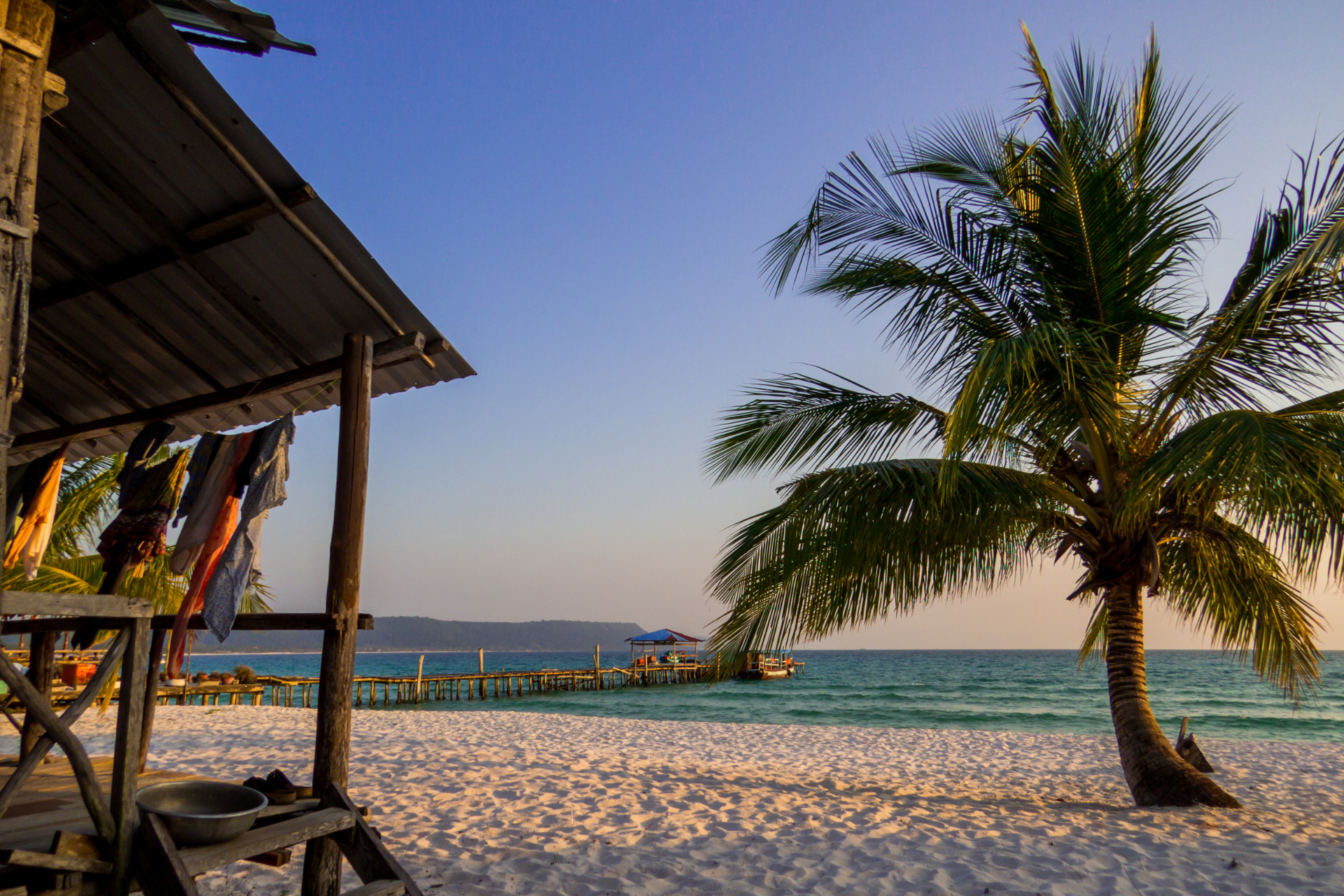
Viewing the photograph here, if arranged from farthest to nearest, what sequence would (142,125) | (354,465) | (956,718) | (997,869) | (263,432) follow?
(956,718)
(997,869)
(263,432)
(354,465)
(142,125)

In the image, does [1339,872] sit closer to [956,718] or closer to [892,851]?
[892,851]

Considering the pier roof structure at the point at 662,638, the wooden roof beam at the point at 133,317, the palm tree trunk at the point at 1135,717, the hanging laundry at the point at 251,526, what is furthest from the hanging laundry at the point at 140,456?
the pier roof structure at the point at 662,638

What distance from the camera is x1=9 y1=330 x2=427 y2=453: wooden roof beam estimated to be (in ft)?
13.4

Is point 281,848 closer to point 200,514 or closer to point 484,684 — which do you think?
point 200,514

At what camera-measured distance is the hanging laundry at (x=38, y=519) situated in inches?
195

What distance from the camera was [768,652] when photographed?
6.73m

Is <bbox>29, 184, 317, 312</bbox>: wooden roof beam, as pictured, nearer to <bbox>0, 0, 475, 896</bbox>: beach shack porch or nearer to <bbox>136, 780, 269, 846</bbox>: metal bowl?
<bbox>0, 0, 475, 896</bbox>: beach shack porch

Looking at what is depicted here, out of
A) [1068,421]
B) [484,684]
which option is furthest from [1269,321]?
[484,684]

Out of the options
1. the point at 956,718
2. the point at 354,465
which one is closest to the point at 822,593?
the point at 354,465

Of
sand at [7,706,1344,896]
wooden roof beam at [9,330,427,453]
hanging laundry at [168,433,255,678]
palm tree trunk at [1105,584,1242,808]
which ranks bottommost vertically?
sand at [7,706,1344,896]

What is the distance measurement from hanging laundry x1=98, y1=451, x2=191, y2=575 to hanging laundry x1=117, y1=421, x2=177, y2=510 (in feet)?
0.09

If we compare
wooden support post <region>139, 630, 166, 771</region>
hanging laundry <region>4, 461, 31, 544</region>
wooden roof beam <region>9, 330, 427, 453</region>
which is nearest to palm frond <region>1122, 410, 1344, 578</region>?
wooden roof beam <region>9, 330, 427, 453</region>

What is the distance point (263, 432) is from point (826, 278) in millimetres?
5215

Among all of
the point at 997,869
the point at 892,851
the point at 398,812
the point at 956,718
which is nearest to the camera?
the point at 997,869
